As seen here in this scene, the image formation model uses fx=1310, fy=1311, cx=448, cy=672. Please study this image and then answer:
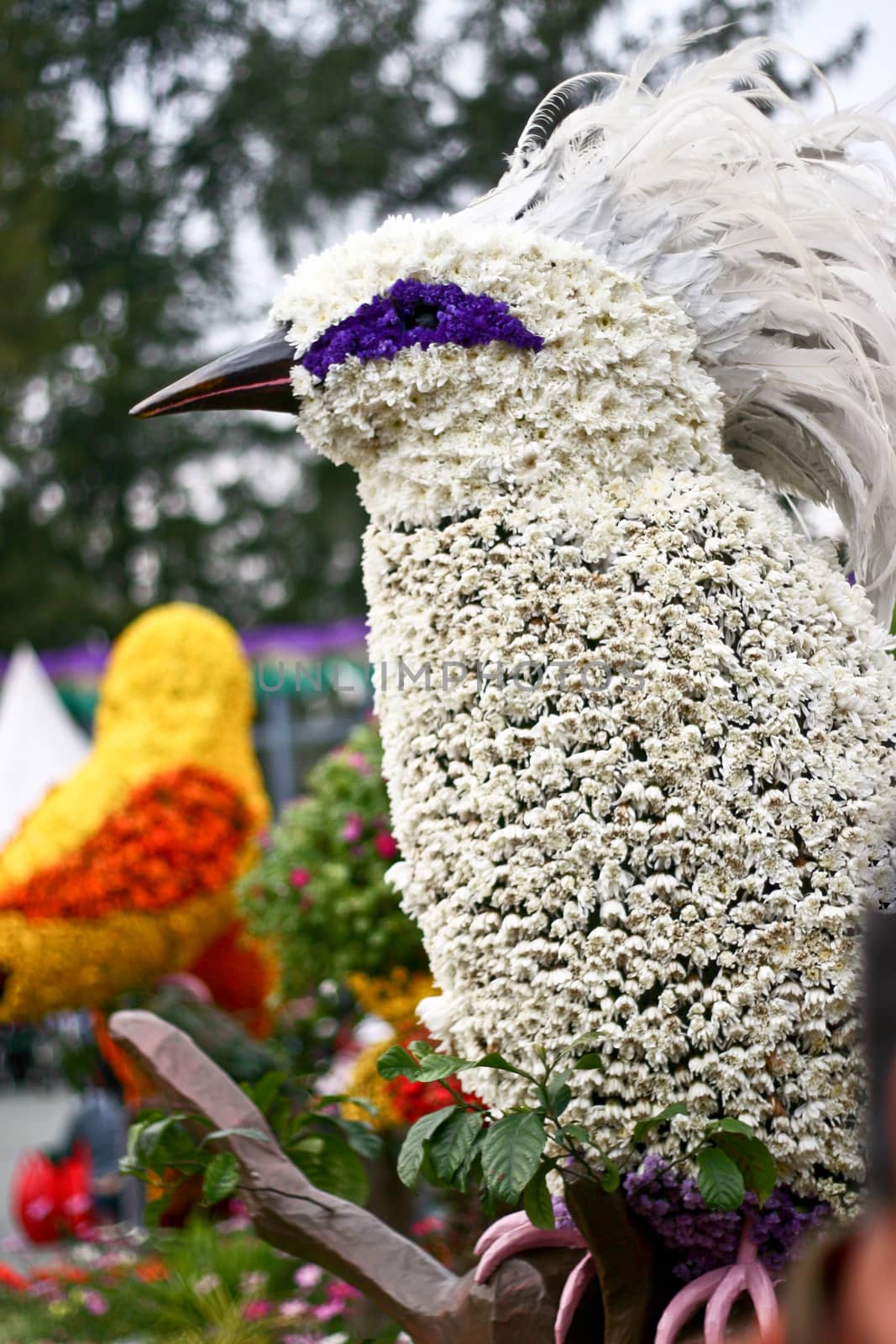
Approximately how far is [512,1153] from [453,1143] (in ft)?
0.38

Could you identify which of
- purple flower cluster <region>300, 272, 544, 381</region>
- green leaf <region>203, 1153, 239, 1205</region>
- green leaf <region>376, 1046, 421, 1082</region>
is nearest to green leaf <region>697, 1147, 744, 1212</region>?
green leaf <region>376, 1046, 421, 1082</region>

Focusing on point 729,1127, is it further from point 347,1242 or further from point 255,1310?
point 255,1310

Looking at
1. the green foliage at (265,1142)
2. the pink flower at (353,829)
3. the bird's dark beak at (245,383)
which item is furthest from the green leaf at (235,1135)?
the pink flower at (353,829)

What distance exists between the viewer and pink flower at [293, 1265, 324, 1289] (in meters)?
3.75

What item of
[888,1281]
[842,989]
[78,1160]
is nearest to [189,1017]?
[78,1160]

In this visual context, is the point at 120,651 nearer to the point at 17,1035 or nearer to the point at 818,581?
the point at 818,581

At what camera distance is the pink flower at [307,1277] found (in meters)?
3.75

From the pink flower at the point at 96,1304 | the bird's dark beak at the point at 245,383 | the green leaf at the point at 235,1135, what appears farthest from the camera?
the pink flower at the point at 96,1304

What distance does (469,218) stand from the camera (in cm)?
183

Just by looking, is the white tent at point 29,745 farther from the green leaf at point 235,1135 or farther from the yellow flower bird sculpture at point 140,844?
the green leaf at point 235,1135

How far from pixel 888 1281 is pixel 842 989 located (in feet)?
3.01

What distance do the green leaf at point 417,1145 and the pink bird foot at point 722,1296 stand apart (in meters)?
0.35

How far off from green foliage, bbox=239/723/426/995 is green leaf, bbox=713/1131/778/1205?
7.38ft

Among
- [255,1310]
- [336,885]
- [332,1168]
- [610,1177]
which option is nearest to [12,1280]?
[255,1310]
